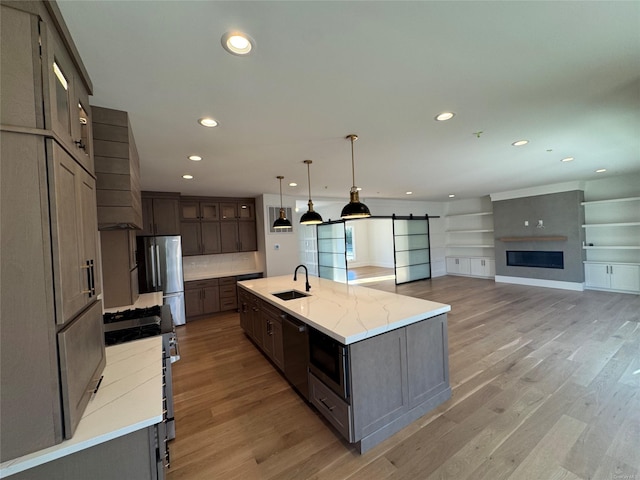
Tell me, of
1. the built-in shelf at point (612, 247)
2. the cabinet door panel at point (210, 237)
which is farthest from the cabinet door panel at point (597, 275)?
the cabinet door panel at point (210, 237)

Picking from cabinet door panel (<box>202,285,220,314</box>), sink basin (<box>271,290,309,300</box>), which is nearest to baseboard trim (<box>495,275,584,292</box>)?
sink basin (<box>271,290,309,300</box>)

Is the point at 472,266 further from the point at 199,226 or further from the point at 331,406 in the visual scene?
the point at 199,226

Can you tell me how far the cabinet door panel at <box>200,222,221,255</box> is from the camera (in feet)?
18.6

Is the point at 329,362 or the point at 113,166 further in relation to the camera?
the point at 329,362

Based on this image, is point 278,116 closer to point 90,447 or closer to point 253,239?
point 90,447

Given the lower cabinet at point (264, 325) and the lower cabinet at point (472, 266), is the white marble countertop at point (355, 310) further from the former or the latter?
the lower cabinet at point (472, 266)

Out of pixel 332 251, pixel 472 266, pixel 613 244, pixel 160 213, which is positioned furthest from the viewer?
pixel 472 266

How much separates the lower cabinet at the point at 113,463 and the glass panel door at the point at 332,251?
6121 millimetres

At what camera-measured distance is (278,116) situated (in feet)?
7.05

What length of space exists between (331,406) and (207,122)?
8.46 feet

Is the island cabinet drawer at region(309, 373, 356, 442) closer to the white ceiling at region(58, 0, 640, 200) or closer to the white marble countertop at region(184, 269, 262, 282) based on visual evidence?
the white ceiling at region(58, 0, 640, 200)

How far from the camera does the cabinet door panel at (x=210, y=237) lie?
5.68 metres

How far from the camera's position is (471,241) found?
8.70 meters

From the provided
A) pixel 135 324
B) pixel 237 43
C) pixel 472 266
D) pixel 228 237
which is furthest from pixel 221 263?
pixel 472 266
